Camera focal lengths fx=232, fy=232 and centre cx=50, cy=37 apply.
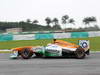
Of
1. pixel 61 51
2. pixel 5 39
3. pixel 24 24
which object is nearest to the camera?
pixel 61 51

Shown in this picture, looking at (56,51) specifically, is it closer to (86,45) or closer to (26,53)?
(26,53)

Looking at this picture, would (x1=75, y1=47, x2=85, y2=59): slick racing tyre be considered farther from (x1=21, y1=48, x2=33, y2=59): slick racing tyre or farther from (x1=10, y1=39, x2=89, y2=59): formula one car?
(x1=21, y1=48, x2=33, y2=59): slick racing tyre

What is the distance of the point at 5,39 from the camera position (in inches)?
1001

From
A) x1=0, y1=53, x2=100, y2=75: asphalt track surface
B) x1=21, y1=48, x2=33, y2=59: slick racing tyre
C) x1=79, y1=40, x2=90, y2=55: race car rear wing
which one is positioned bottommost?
x1=0, y1=53, x2=100, y2=75: asphalt track surface

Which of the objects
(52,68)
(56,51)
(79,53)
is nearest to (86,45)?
(79,53)

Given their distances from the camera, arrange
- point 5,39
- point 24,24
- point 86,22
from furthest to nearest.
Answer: point 86,22 → point 24,24 → point 5,39

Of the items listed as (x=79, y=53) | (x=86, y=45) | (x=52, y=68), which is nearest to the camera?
(x=52, y=68)

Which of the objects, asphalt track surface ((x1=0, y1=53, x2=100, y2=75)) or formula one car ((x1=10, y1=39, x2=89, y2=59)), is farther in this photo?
formula one car ((x1=10, y1=39, x2=89, y2=59))

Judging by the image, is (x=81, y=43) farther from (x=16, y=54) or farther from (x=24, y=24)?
(x=24, y=24)

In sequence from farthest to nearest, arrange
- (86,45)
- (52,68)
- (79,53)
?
1. (86,45)
2. (79,53)
3. (52,68)

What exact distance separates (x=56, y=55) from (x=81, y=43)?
5.24 feet

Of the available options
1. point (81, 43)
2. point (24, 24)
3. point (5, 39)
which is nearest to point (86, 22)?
point (24, 24)

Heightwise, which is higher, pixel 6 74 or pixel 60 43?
pixel 60 43

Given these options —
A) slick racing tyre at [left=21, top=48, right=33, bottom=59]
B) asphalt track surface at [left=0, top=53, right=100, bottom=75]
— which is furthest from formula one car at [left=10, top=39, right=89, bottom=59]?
asphalt track surface at [left=0, top=53, right=100, bottom=75]
